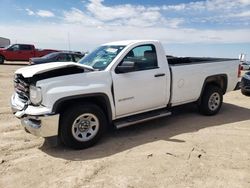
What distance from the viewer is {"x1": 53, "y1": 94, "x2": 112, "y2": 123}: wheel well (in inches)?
180

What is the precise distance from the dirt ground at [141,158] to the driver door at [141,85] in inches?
23.5

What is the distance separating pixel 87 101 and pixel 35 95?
89 cm

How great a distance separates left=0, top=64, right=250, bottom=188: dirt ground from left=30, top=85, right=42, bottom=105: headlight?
2.90ft

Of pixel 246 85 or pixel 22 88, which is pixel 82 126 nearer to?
pixel 22 88

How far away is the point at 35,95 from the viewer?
465cm

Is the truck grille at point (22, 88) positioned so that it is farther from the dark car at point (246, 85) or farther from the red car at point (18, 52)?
the red car at point (18, 52)

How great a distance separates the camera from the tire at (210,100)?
6984 mm

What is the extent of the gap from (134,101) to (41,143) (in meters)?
1.92

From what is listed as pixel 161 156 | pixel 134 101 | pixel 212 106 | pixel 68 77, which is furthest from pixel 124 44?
pixel 212 106

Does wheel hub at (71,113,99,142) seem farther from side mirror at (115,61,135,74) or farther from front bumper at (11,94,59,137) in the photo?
side mirror at (115,61,135,74)

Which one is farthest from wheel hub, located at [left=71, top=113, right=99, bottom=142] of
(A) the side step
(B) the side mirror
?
(B) the side mirror

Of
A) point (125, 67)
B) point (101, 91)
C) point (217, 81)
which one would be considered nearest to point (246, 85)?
point (217, 81)

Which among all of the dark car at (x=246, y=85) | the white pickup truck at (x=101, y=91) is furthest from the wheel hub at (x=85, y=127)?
the dark car at (x=246, y=85)

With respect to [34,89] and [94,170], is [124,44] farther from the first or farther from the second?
[94,170]
